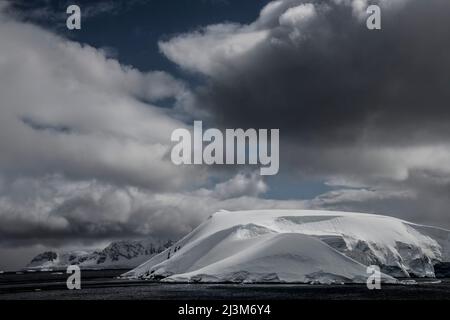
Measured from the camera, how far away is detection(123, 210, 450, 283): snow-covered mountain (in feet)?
421

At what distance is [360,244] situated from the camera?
179500mm

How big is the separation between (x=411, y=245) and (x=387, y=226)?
1295 centimetres

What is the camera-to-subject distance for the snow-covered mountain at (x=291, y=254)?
421 feet

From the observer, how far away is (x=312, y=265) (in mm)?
128375

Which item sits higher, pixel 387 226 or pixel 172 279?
pixel 387 226

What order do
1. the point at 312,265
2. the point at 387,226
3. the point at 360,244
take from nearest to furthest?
1. the point at 312,265
2. the point at 360,244
3. the point at 387,226

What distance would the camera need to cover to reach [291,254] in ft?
431
